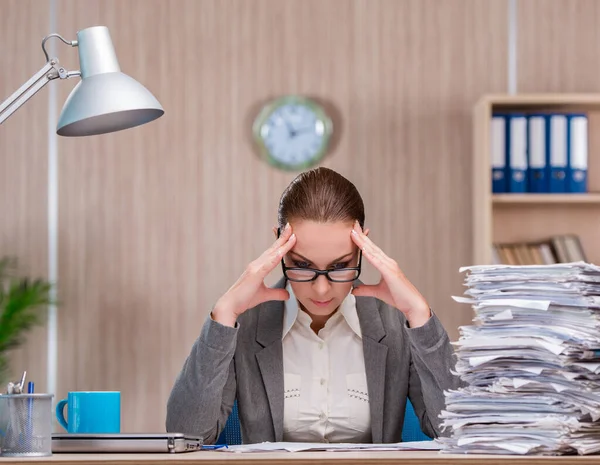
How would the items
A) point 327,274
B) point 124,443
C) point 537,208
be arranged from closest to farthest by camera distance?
point 124,443 < point 327,274 < point 537,208

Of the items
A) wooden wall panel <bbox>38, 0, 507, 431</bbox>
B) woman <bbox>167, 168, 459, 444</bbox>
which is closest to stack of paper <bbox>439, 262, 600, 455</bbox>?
woman <bbox>167, 168, 459, 444</bbox>

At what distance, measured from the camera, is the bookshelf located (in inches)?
154

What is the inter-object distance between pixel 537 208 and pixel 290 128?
44.4 inches

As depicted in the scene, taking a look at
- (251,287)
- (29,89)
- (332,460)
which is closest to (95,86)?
(29,89)

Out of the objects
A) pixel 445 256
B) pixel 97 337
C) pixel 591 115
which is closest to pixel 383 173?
pixel 445 256

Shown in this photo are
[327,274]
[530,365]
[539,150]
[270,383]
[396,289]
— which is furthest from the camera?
[539,150]

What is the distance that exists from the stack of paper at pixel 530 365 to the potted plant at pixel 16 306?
2806mm

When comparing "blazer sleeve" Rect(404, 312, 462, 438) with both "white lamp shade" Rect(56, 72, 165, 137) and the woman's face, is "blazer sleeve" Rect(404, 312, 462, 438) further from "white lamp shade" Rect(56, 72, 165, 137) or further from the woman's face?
"white lamp shade" Rect(56, 72, 165, 137)

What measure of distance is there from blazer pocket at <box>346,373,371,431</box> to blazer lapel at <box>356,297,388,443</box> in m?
0.02

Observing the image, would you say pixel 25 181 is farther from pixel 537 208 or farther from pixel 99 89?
pixel 99 89

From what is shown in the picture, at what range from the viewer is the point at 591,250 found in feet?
13.6

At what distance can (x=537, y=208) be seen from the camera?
415cm

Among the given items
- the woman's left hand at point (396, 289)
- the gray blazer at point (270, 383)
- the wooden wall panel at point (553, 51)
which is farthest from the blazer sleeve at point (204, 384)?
the wooden wall panel at point (553, 51)

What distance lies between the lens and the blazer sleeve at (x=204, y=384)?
6.45ft
